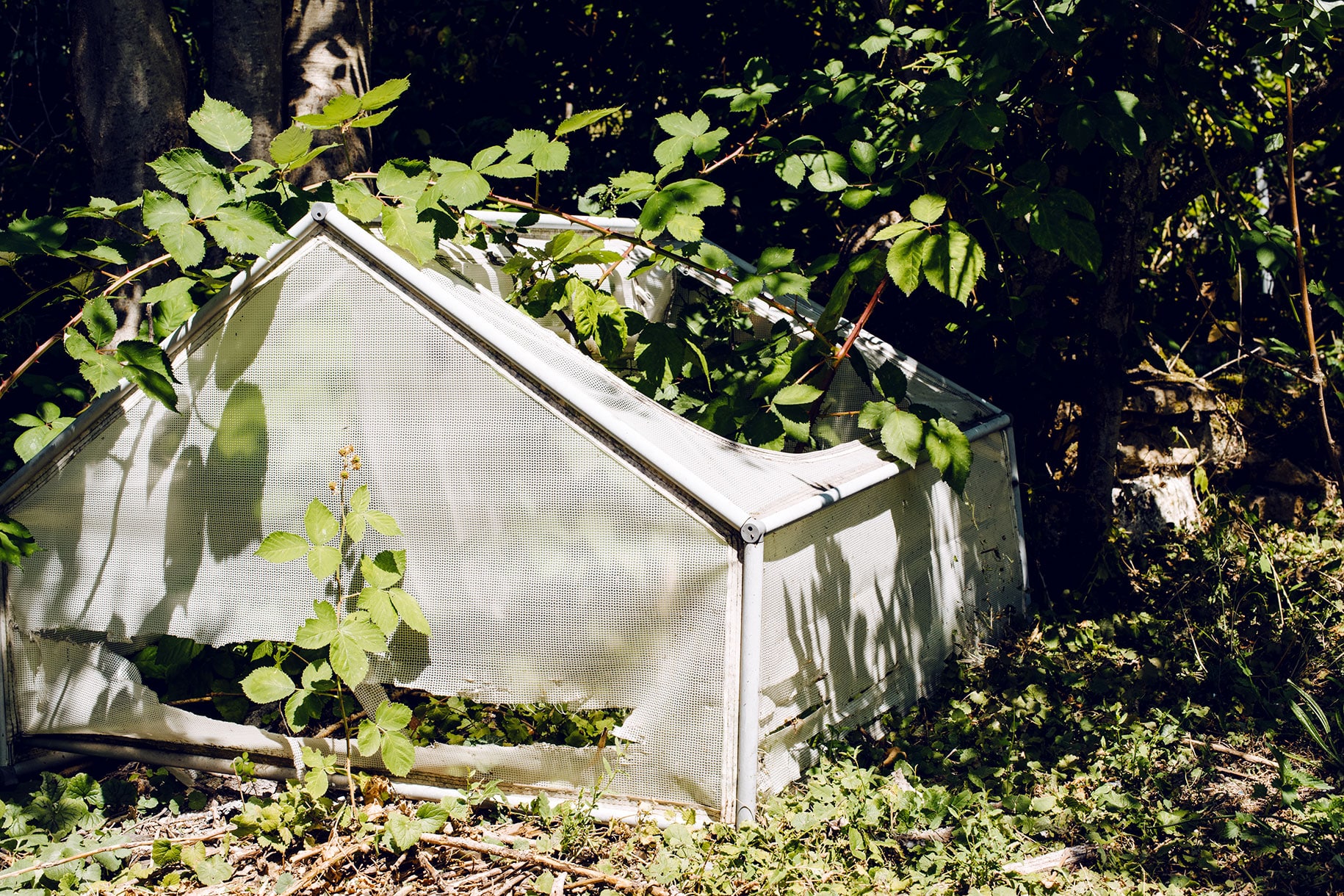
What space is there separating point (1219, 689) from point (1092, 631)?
50 cm

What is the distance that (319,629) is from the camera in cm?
222

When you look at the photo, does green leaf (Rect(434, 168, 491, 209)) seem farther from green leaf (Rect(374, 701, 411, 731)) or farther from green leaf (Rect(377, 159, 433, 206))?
green leaf (Rect(374, 701, 411, 731))

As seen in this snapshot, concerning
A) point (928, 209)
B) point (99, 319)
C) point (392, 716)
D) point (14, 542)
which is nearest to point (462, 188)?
point (99, 319)

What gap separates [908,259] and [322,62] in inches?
90.8

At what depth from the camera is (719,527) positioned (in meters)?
2.18

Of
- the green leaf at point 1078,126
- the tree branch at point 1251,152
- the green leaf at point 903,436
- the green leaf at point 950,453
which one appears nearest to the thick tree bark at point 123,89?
the green leaf at point 903,436

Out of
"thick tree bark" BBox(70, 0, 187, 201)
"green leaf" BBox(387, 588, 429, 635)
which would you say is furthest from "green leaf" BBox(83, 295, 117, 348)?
"thick tree bark" BBox(70, 0, 187, 201)

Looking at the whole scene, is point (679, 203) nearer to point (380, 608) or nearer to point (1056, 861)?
point (380, 608)

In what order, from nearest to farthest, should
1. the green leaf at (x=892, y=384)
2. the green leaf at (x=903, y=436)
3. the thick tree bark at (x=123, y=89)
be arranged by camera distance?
the green leaf at (x=903, y=436) < the green leaf at (x=892, y=384) < the thick tree bark at (x=123, y=89)

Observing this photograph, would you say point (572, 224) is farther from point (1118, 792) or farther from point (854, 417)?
point (1118, 792)

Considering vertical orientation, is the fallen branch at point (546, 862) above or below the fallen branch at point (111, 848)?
below

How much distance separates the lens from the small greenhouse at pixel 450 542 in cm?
223

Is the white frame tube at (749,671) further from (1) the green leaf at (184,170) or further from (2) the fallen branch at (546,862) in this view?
(1) the green leaf at (184,170)

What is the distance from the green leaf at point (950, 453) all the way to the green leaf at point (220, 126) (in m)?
1.92
